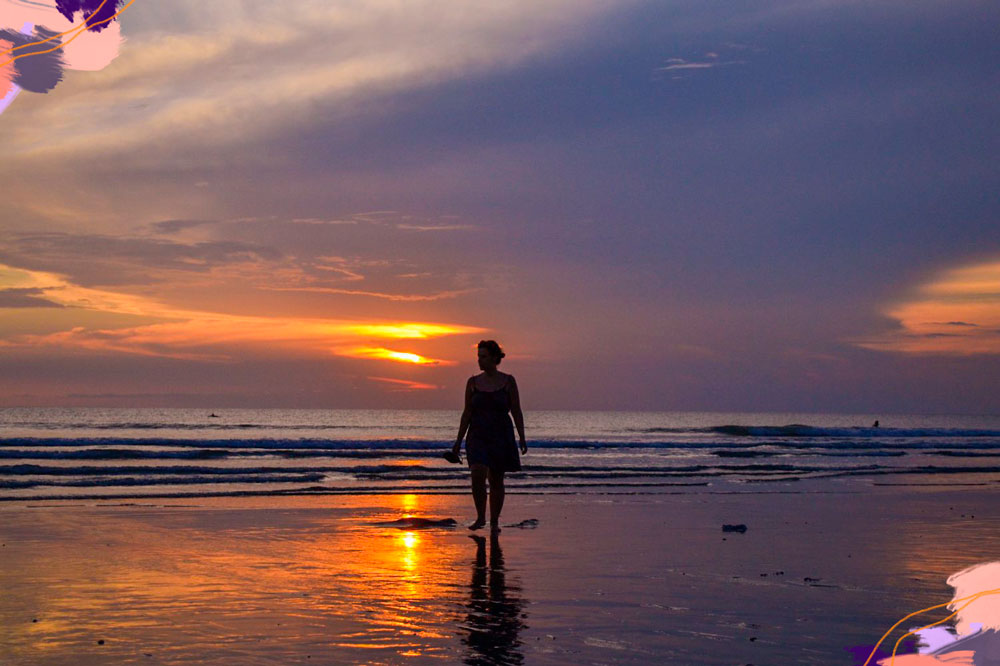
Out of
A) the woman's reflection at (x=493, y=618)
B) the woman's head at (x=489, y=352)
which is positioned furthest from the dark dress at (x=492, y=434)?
the woman's reflection at (x=493, y=618)

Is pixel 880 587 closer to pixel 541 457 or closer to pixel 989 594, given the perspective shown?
pixel 989 594

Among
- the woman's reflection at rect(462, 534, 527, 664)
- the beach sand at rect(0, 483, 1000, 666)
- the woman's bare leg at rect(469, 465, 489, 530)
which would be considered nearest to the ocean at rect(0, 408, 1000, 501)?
the beach sand at rect(0, 483, 1000, 666)

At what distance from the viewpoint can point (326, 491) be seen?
16031 millimetres

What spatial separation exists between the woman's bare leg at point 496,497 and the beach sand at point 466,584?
0.21m

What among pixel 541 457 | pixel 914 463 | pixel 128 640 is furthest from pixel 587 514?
pixel 914 463

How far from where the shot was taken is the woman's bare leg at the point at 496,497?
35.0 ft

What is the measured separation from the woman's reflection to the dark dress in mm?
2325

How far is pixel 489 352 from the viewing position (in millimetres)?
10508

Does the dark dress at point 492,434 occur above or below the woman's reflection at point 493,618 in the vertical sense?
above

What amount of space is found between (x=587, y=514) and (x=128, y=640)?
7.88 metres

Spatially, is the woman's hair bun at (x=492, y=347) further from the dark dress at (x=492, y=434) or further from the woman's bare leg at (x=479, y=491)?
the woman's bare leg at (x=479, y=491)

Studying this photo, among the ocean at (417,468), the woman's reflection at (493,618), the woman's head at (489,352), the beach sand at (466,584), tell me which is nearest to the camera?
the woman's reflection at (493,618)

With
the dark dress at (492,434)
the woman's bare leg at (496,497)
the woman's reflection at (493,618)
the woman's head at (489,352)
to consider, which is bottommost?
the woman's reflection at (493,618)

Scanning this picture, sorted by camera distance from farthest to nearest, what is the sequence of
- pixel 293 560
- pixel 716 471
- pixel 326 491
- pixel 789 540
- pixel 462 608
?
1. pixel 716 471
2. pixel 326 491
3. pixel 789 540
4. pixel 293 560
5. pixel 462 608
